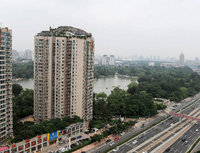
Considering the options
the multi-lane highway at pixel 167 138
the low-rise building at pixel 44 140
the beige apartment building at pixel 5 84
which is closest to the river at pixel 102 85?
the multi-lane highway at pixel 167 138

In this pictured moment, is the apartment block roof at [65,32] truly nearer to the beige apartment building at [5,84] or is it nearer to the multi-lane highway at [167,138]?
the beige apartment building at [5,84]

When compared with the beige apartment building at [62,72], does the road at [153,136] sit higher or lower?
lower

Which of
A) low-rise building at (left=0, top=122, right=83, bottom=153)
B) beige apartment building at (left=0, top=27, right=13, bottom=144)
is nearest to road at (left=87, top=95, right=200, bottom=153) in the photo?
low-rise building at (left=0, top=122, right=83, bottom=153)

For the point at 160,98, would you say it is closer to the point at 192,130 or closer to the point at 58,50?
the point at 192,130

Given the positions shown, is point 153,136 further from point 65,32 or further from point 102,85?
point 102,85

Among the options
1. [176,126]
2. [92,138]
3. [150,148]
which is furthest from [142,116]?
[92,138]

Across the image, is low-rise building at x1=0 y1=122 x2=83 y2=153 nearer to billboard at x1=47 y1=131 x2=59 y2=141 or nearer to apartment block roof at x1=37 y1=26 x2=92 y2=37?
billboard at x1=47 y1=131 x2=59 y2=141

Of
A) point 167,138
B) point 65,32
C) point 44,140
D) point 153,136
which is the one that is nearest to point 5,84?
point 44,140
